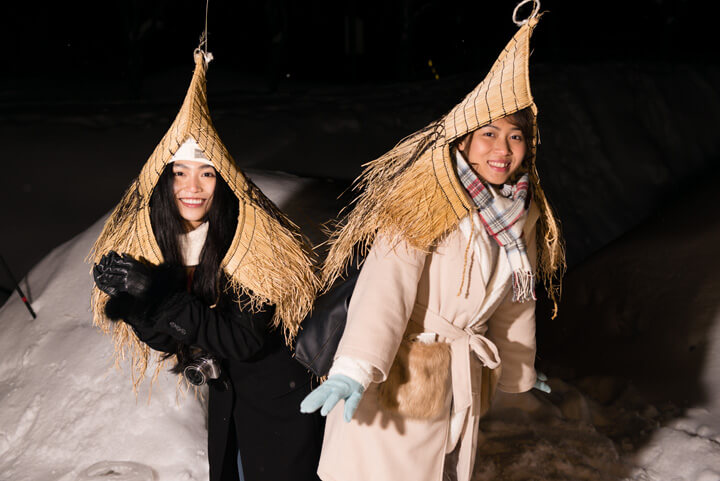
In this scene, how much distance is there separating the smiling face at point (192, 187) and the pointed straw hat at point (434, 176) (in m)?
0.31

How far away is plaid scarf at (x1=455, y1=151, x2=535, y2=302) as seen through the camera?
114 cm

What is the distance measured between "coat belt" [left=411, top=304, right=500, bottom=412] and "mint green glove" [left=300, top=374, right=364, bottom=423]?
236 millimetres

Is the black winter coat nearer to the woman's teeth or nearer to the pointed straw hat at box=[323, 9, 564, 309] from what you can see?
the pointed straw hat at box=[323, 9, 564, 309]

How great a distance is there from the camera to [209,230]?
1229 mm

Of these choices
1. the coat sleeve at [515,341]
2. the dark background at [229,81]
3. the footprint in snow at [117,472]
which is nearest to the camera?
the coat sleeve at [515,341]

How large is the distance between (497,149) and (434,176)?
0.46 ft

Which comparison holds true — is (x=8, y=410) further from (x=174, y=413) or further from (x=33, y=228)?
(x=33, y=228)

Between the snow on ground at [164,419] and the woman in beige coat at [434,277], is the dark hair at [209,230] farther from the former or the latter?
the snow on ground at [164,419]

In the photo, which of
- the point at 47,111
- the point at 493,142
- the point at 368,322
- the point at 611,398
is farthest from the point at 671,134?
the point at 47,111

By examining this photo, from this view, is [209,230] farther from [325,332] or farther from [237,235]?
[325,332]

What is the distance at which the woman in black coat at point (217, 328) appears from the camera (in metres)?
1.12

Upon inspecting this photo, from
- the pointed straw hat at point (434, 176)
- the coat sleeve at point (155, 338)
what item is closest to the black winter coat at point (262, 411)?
the coat sleeve at point (155, 338)

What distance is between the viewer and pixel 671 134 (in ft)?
12.0

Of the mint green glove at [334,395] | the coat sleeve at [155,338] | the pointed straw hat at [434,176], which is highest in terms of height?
the pointed straw hat at [434,176]
